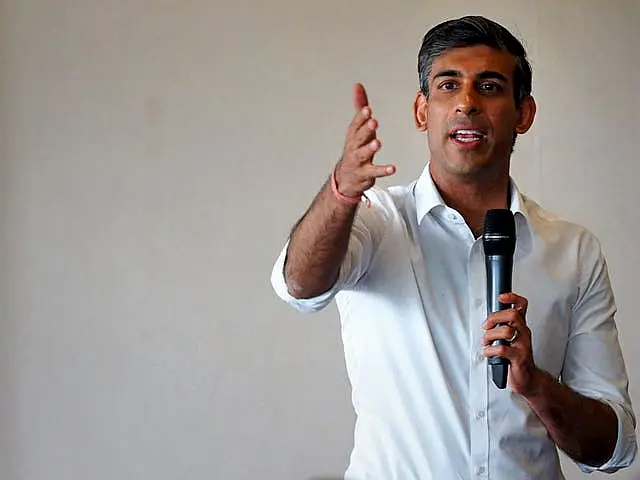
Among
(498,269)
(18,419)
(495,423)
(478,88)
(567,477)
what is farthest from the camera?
(567,477)

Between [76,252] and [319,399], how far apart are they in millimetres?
846

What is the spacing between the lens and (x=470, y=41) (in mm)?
1771

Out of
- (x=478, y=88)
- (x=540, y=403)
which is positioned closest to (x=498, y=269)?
(x=540, y=403)

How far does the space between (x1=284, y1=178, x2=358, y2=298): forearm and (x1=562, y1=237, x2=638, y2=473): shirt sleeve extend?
1.87 feet

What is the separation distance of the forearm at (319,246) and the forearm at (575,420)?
40 cm

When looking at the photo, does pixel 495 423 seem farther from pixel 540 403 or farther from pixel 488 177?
pixel 488 177

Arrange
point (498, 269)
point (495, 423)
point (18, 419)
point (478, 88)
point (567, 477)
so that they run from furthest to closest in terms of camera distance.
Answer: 1. point (567, 477)
2. point (18, 419)
3. point (478, 88)
4. point (495, 423)
5. point (498, 269)

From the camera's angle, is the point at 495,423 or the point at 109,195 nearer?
the point at 495,423

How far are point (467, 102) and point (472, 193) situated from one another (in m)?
0.18

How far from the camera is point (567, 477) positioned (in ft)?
9.37

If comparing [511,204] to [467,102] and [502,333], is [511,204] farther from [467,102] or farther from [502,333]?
[502,333]

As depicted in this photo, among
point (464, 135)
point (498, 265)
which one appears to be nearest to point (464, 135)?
point (464, 135)

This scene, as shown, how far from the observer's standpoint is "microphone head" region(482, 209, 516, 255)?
1458mm

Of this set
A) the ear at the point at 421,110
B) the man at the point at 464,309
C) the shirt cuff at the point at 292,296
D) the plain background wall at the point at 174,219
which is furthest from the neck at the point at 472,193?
the plain background wall at the point at 174,219
